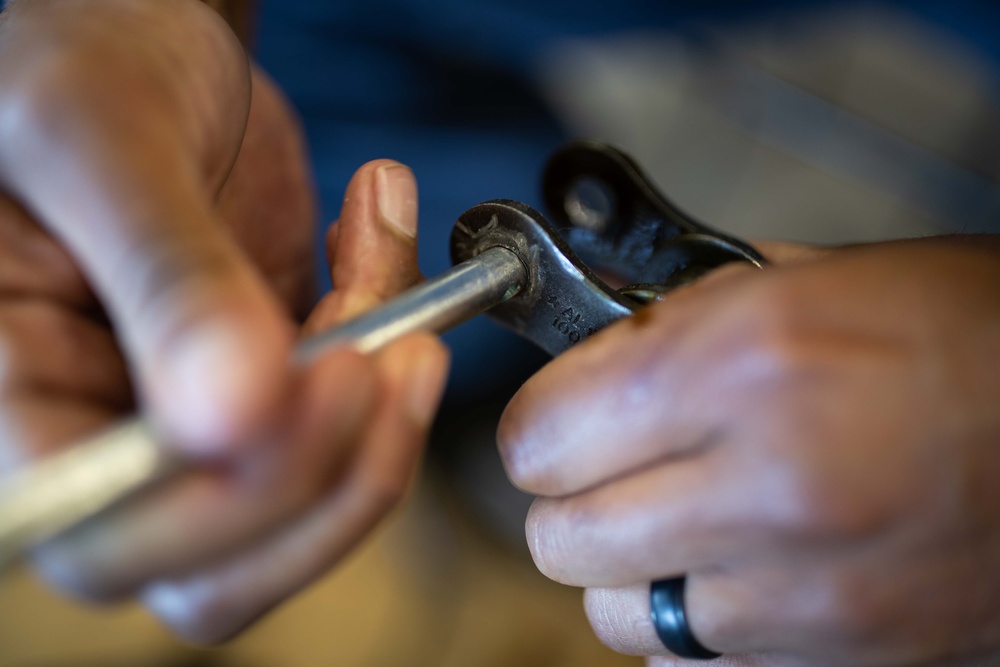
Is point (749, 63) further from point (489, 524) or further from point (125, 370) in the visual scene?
point (125, 370)

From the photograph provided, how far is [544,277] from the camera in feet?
1.44

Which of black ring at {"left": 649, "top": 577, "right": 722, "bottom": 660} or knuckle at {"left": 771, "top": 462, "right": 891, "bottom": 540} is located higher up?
knuckle at {"left": 771, "top": 462, "right": 891, "bottom": 540}

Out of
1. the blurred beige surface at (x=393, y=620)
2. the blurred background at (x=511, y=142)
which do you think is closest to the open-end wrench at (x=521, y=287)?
the blurred background at (x=511, y=142)

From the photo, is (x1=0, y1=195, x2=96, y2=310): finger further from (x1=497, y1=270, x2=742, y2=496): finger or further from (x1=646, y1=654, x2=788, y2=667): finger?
(x1=646, y1=654, x2=788, y2=667): finger

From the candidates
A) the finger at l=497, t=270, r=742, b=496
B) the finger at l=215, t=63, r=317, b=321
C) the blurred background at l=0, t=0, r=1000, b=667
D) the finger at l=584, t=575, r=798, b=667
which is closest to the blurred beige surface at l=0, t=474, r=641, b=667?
the blurred background at l=0, t=0, r=1000, b=667

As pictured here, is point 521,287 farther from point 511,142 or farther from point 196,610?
point 511,142

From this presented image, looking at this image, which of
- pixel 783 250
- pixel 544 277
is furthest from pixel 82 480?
pixel 783 250

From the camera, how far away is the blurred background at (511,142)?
36.4 inches

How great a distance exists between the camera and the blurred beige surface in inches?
37.2

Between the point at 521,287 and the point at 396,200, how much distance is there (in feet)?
0.29

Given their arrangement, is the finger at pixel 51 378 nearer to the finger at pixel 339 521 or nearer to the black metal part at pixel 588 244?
the finger at pixel 339 521

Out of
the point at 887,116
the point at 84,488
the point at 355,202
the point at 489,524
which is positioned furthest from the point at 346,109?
the point at 887,116

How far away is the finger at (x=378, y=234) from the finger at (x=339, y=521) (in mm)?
100

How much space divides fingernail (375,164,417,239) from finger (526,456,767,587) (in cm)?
18
